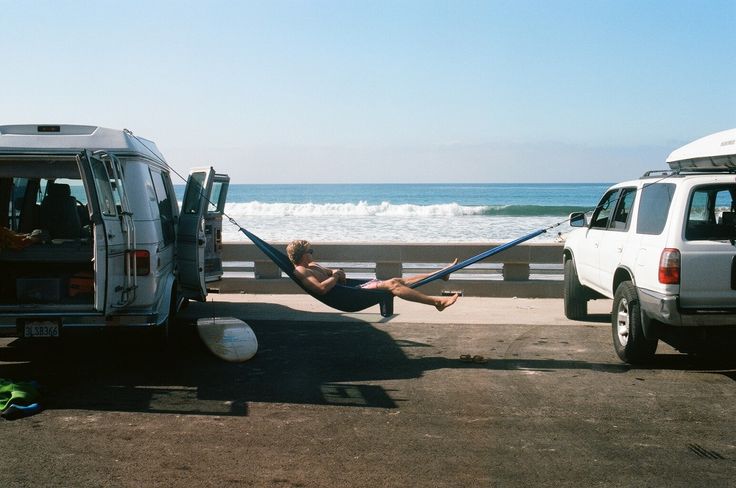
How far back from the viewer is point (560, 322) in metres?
11.2

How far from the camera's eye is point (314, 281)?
9.18 meters

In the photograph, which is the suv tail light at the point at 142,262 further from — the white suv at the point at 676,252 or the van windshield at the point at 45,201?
the white suv at the point at 676,252

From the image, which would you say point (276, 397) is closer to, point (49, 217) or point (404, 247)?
point (49, 217)

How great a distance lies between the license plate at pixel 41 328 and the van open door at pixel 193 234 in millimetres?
2272

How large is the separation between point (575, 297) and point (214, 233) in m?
4.90

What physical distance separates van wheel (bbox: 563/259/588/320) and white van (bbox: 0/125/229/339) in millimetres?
4838

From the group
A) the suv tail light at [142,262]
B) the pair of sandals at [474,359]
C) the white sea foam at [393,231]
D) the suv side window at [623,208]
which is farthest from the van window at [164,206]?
the white sea foam at [393,231]

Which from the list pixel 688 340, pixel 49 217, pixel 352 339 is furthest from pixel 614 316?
pixel 49 217

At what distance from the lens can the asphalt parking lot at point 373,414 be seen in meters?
5.16

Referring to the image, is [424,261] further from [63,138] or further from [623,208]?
[63,138]

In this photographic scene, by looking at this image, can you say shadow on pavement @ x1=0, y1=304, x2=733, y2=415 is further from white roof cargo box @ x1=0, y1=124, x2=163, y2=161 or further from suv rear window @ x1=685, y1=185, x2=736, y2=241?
white roof cargo box @ x1=0, y1=124, x2=163, y2=161

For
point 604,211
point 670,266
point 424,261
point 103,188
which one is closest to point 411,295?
point 670,266

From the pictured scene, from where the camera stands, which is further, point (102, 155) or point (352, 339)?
point (352, 339)

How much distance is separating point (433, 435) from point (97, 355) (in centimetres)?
443
